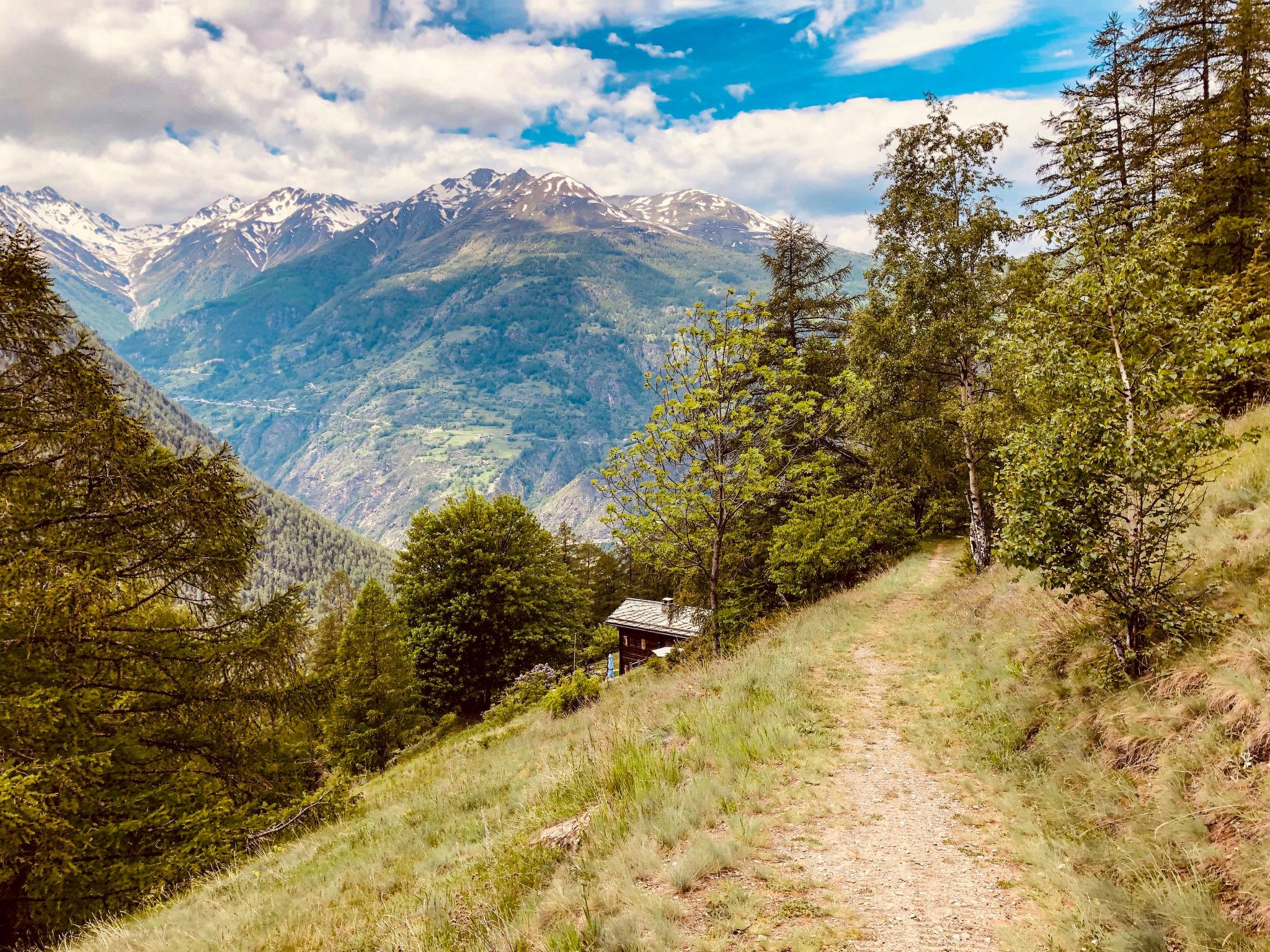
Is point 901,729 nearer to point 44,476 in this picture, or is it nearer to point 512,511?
point 44,476

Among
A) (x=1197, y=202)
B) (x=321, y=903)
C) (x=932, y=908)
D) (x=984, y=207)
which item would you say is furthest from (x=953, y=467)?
(x=321, y=903)

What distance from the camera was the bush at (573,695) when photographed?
18.2m

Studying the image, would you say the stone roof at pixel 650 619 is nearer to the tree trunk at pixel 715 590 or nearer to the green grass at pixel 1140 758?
the tree trunk at pixel 715 590

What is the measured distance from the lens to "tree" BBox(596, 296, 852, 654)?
13.2m

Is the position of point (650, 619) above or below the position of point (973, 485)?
below

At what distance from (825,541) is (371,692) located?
982 inches

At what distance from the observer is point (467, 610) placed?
118ft

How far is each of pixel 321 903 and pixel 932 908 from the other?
22.1ft

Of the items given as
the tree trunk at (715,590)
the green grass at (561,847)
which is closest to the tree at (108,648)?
the green grass at (561,847)

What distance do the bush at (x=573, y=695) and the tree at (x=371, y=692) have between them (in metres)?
16.0

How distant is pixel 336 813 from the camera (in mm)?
13266

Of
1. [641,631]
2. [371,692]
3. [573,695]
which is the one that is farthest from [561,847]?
[641,631]

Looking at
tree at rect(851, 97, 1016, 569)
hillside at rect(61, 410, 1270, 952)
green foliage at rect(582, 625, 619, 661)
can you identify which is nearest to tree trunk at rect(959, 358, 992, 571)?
tree at rect(851, 97, 1016, 569)

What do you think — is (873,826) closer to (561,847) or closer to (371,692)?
(561,847)
